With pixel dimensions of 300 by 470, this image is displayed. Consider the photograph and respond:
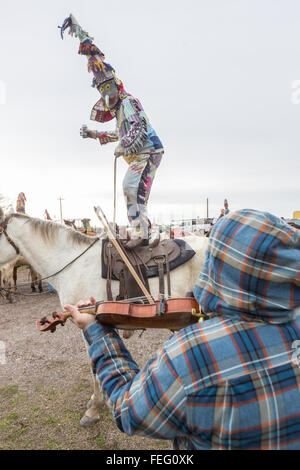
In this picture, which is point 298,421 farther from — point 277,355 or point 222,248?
point 222,248

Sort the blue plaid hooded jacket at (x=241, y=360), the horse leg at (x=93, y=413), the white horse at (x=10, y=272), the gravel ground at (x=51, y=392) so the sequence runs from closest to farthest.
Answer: the blue plaid hooded jacket at (x=241, y=360) → the gravel ground at (x=51, y=392) → the horse leg at (x=93, y=413) → the white horse at (x=10, y=272)

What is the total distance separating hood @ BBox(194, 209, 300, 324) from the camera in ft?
2.70

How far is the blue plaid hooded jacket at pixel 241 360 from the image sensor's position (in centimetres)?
82

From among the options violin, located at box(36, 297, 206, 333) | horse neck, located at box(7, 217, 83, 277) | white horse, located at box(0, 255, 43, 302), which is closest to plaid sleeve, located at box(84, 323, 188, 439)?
violin, located at box(36, 297, 206, 333)

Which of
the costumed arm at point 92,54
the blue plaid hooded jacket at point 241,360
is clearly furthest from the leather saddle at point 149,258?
the blue plaid hooded jacket at point 241,360

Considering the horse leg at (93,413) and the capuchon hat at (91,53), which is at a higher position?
the capuchon hat at (91,53)

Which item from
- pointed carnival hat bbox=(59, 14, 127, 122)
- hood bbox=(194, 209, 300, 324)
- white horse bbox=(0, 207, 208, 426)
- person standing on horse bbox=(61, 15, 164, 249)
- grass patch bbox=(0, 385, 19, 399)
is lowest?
grass patch bbox=(0, 385, 19, 399)

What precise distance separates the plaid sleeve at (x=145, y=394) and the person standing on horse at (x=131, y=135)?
236 cm

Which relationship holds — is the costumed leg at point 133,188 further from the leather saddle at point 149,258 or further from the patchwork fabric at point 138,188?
the leather saddle at point 149,258

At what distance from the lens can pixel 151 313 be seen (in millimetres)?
1404

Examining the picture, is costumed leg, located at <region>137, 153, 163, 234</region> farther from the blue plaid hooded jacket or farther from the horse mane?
the blue plaid hooded jacket

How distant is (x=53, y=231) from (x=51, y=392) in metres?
2.04

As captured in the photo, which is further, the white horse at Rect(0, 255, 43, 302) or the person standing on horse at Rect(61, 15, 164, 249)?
the white horse at Rect(0, 255, 43, 302)

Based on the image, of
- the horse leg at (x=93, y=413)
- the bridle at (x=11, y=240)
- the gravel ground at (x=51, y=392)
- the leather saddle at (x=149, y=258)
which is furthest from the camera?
the bridle at (x=11, y=240)
